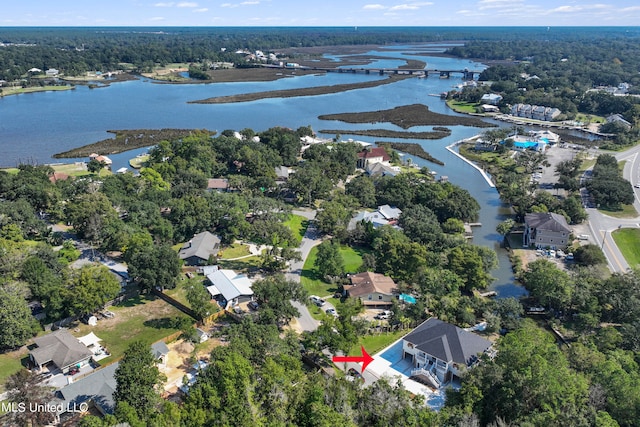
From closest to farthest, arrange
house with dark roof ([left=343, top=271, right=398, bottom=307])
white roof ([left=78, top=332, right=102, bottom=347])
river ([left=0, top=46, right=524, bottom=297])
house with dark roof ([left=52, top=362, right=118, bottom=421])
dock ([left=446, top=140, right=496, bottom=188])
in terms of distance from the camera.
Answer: house with dark roof ([left=52, top=362, right=118, bottom=421]) < white roof ([left=78, top=332, right=102, bottom=347]) < house with dark roof ([left=343, top=271, right=398, bottom=307]) < river ([left=0, top=46, right=524, bottom=297]) < dock ([left=446, top=140, right=496, bottom=188])

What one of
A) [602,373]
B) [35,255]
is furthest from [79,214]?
[602,373]

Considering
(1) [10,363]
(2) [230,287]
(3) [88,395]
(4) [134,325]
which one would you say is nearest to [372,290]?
(2) [230,287]

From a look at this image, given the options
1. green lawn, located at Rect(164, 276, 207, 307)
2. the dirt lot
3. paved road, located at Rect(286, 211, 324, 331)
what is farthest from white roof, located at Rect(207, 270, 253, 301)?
the dirt lot

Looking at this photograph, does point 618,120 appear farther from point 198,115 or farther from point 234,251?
point 234,251

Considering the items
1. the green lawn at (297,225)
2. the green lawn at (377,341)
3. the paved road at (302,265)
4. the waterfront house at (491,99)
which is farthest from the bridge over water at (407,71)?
the green lawn at (377,341)

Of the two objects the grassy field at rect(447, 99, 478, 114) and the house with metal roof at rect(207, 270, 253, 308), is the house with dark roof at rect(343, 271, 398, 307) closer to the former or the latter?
the house with metal roof at rect(207, 270, 253, 308)

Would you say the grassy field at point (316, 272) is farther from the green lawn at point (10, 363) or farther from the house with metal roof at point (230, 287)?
the green lawn at point (10, 363)
